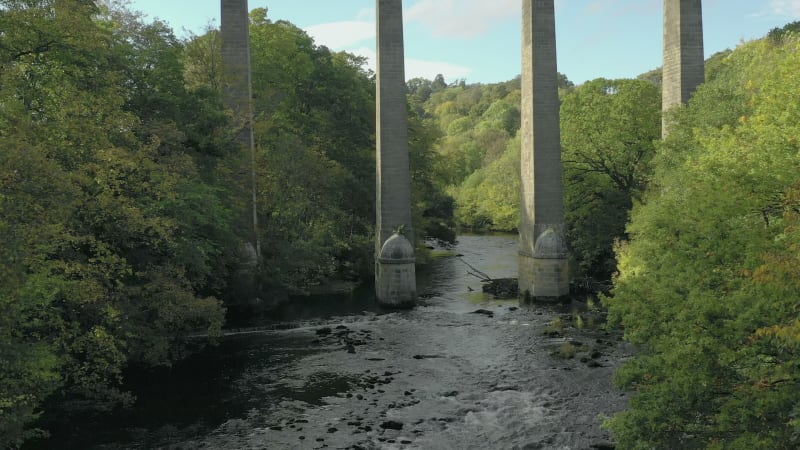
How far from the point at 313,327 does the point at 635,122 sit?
66.8 ft

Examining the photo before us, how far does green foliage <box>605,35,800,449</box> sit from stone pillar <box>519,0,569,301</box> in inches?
615

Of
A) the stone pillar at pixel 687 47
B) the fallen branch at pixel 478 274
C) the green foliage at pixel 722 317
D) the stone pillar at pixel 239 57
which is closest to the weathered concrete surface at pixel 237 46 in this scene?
the stone pillar at pixel 239 57

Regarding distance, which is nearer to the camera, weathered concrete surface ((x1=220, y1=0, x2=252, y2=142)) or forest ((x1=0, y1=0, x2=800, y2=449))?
forest ((x1=0, y1=0, x2=800, y2=449))

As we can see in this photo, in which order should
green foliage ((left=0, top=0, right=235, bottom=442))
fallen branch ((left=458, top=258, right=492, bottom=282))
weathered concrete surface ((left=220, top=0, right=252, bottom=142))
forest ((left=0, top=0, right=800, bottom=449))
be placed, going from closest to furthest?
forest ((left=0, top=0, right=800, bottom=449)) → green foliage ((left=0, top=0, right=235, bottom=442)) → weathered concrete surface ((left=220, top=0, right=252, bottom=142)) → fallen branch ((left=458, top=258, right=492, bottom=282))

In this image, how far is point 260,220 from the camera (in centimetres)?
2916

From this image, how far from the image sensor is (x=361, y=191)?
120 ft

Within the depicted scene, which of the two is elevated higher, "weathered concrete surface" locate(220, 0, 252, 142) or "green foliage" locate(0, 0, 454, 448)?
"weathered concrete surface" locate(220, 0, 252, 142)

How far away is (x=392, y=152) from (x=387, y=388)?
14231mm

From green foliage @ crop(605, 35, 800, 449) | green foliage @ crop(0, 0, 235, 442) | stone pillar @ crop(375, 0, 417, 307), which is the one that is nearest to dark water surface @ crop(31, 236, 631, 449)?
green foliage @ crop(0, 0, 235, 442)

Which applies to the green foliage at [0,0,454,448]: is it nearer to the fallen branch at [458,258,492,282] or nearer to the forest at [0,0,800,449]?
the forest at [0,0,800,449]

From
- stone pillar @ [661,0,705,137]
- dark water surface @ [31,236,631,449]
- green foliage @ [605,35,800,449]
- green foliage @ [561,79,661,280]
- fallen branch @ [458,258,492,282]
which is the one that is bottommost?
dark water surface @ [31,236,631,449]

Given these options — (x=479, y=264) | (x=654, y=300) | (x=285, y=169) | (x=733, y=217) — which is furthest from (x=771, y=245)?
(x=479, y=264)

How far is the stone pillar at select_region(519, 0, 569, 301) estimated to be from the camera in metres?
29.0

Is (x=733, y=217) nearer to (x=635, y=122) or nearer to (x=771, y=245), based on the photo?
(x=771, y=245)
